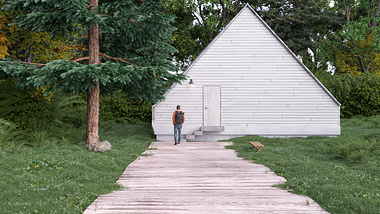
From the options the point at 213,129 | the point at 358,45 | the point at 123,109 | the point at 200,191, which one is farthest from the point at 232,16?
the point at 200,191

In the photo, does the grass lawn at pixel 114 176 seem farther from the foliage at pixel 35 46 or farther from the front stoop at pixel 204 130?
the foliage at pixel 35 46

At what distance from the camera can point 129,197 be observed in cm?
571

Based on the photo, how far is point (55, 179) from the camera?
264 inches

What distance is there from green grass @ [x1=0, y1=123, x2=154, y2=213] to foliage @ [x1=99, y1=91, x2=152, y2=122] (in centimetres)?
1163

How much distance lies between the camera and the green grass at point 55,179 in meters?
5.18

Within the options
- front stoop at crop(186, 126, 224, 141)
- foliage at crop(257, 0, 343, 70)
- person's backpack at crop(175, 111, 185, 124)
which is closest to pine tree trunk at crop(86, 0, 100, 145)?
person's backpack at crop(175, 111, 185, 124)

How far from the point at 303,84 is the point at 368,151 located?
7068 mm

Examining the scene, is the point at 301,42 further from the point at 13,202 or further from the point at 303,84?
the point at 13,202

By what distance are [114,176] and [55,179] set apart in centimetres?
138

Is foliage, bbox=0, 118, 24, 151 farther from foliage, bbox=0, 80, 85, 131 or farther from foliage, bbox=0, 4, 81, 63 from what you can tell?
foliage, bbox=0, 4, 81, 63

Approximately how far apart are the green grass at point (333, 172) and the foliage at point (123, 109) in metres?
10.9

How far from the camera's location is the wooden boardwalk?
16.9 ft

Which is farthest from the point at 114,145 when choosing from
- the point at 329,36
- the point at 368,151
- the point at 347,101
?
the point at 329,36

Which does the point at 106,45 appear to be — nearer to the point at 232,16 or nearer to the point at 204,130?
the point at 204,130
